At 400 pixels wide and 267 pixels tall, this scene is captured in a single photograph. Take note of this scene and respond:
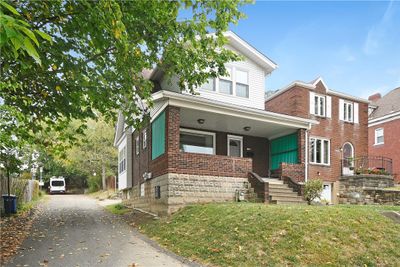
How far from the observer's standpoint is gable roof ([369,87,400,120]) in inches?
1089

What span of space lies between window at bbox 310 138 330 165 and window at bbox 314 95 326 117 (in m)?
1.75

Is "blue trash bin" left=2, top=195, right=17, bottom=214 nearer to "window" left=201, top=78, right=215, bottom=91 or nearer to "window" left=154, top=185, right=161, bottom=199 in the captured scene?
"window" left=154, top=185, right=161, bottom=199

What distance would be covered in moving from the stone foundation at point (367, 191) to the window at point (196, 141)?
749 cm

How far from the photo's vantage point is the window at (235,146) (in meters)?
18.2

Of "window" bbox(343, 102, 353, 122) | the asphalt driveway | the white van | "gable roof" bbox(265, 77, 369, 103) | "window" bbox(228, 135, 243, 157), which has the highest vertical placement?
"gable roof" bbox(265, 77, 369, 103)

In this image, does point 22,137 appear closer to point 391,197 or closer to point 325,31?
point 325,31

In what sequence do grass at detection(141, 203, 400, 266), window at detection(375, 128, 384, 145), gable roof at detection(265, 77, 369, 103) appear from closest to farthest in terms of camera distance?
grass at detection(141, 203, 400, 266), gable roof at detection(265, 77, 369, 103), window at detection(375, 128, 384, 145)

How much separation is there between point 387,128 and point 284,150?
1440 cm

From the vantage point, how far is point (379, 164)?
25.1 metres

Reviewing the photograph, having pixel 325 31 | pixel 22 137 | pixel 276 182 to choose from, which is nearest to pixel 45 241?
pixel 22 137

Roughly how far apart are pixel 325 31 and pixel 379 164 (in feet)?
48.6

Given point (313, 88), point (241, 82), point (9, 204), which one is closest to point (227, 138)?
point (241, 82)

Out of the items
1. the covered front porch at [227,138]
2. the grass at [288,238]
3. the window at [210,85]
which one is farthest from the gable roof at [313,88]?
the grass at [288,238]

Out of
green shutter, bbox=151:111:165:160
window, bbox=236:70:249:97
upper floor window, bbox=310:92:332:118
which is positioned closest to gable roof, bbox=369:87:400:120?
upper floor window, bbox=310:92:332:118
